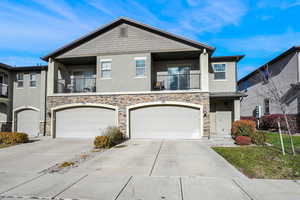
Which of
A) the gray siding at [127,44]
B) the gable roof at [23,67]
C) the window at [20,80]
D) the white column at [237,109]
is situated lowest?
the white column at [237,109]

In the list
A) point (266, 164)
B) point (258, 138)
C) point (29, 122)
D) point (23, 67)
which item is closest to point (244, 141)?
point (258, 138)

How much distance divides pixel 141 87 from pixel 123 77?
5.44 ft

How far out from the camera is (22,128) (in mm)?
16703

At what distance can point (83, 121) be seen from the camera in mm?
14406

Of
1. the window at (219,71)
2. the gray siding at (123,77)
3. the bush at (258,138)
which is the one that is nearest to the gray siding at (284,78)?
the window at (219,71)

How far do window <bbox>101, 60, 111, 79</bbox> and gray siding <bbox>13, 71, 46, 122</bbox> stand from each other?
578cm

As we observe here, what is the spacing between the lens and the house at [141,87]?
13359 millimetres

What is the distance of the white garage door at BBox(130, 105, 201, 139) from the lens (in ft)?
43.3

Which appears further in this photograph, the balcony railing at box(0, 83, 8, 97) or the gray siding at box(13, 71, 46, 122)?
the balcony railing at box(0, 83, 8, 97)

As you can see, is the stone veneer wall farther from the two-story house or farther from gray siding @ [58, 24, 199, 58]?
gray siding @ [58, 24, 199, 58]

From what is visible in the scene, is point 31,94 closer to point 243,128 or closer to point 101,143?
point 101,143

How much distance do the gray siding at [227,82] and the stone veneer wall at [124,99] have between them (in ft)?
9.04

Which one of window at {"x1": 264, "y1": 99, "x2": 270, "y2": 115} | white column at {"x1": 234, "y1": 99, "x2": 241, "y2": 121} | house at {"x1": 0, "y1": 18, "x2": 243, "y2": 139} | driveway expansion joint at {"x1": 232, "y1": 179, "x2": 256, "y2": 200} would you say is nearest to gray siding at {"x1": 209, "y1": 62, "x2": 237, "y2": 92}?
house at {"x1": 0, "y1": 18, "x2": 243, "y2": 139}

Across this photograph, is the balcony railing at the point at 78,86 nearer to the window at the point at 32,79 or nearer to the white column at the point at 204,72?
the window at the point at 32,79
